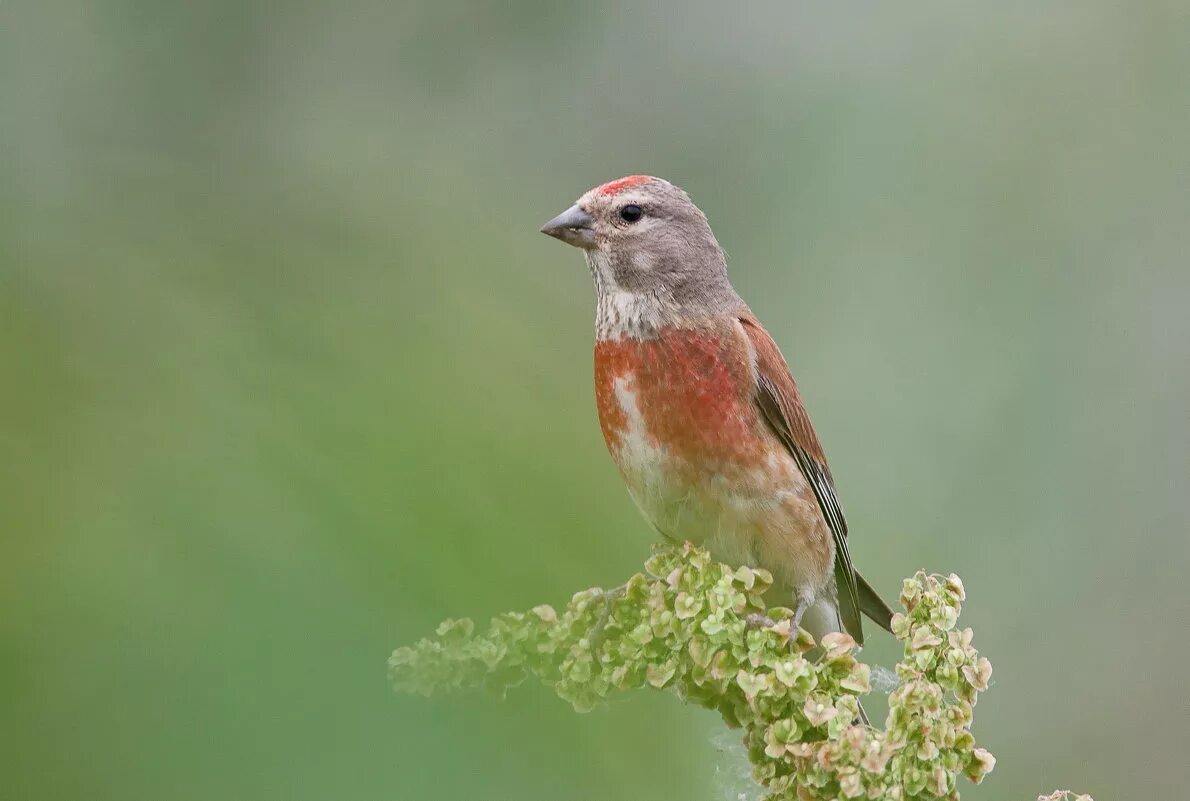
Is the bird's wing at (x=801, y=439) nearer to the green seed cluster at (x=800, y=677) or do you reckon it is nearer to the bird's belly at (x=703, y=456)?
the bird's belly at (x=703, y=456)

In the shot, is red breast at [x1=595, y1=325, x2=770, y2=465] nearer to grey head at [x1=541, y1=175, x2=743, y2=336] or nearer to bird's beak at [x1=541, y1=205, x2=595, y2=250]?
grey head at [x1=541, y1=175, x2=743, y2=336]

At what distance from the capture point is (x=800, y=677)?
242cm

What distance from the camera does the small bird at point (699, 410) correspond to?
3.56 m

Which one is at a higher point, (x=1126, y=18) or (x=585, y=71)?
(x=1126, y=18)

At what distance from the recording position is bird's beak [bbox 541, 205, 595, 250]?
3.71 m

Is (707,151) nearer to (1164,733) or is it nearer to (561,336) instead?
(1164,733)

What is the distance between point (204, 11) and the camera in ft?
9.59

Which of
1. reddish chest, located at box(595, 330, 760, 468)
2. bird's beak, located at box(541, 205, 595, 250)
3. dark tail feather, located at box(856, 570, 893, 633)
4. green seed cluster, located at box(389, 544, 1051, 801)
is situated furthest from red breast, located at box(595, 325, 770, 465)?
green seed cluster, located at box(389, 544, 1051, 801)

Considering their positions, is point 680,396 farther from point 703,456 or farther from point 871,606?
point 871,606

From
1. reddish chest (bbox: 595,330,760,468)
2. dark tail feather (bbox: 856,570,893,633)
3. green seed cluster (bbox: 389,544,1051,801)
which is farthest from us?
dark tail feather (bbox: 856,570,893,633)

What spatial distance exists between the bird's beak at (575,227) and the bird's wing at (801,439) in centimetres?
55

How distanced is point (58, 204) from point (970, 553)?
15.2ft

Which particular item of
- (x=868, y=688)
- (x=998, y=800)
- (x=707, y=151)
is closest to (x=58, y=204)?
(x=868, y=688)

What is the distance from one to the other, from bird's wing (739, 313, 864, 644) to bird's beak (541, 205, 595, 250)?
21.6 inches
